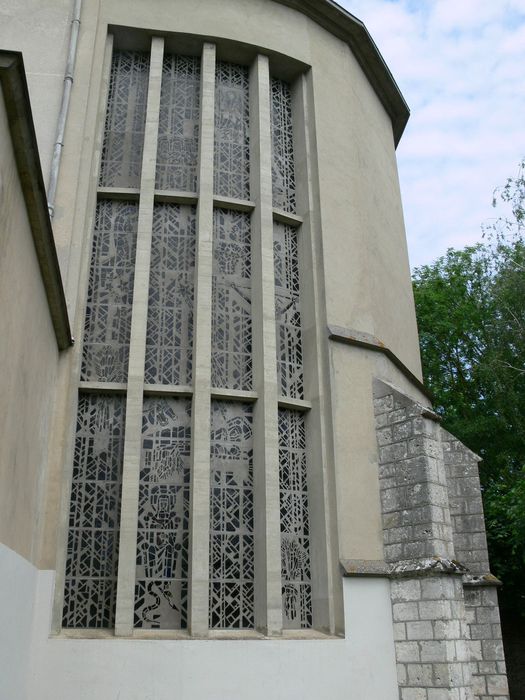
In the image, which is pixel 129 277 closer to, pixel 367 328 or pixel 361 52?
pixel 367 328

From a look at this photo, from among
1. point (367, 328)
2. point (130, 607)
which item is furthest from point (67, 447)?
point (367, 328)

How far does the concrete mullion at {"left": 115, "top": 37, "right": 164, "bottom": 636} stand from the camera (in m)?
6.98

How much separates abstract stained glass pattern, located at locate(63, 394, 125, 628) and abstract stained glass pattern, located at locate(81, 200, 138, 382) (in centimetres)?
37

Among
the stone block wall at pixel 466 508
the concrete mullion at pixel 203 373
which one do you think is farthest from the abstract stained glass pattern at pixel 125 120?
the stone block wall at pixel 466 508

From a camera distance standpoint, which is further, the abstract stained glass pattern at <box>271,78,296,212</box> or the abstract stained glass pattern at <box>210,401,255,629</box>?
the abstract stained glass pattern at <box>271,78,296,212</box>

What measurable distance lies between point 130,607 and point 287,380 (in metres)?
3.07

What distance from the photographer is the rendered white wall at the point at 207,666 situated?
6473mm

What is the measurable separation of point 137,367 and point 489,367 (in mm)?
11612

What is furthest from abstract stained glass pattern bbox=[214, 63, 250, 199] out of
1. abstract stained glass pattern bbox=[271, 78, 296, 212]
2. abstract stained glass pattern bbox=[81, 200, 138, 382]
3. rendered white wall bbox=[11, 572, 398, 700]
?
rendered white wall bbox=[11, 572, 398, 700]

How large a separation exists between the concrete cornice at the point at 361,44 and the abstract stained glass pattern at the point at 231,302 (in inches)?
137

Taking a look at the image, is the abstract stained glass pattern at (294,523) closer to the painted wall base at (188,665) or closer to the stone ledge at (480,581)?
the painted wall base at (188,665)

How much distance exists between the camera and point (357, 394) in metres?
8.62

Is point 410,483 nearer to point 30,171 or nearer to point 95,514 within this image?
point 95,514

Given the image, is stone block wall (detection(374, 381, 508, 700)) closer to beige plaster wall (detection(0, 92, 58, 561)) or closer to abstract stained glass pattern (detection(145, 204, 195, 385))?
abstract stained glass pattern (detection(145, 204, 195, 385))
